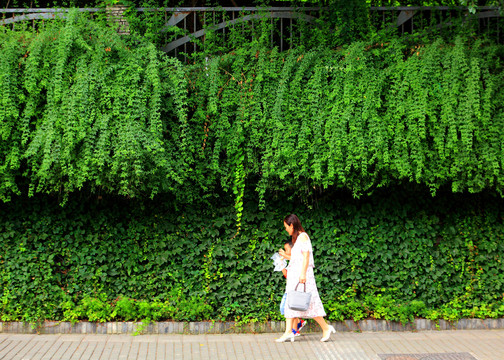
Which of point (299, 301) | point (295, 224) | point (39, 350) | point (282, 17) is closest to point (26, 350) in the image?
point (39, 350)

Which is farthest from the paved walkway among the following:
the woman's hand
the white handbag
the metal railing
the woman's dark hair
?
the metal railing

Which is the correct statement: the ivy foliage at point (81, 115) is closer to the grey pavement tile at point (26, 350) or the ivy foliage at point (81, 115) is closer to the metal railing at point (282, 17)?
the metal railing at point (282, 17)

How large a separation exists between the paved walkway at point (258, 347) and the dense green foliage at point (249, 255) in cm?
40

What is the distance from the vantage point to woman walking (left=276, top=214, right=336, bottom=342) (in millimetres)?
6234

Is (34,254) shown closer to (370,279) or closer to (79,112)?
(79,112)

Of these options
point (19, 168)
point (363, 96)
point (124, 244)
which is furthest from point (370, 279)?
point (19, 168)

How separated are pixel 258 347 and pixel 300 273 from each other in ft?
3.85

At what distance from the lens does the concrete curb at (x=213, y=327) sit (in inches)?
271

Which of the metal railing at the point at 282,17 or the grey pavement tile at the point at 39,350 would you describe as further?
the metal railing at the point at 282,17

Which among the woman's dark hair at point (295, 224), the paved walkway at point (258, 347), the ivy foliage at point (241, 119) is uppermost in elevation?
the ivy foliage at point (241, 119)

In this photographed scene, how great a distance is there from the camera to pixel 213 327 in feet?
23.0

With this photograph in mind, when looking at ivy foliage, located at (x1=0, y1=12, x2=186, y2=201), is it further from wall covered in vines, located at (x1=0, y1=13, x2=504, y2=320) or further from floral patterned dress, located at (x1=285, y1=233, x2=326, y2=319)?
floral patterned dress, located at (x1=285, y1=233, x2=326, y2=319)

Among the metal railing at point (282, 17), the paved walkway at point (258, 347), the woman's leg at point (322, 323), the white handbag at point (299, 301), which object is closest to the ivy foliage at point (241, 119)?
the metal railing at point (282, 17)

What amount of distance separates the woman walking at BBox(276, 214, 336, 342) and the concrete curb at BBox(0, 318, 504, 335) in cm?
68
